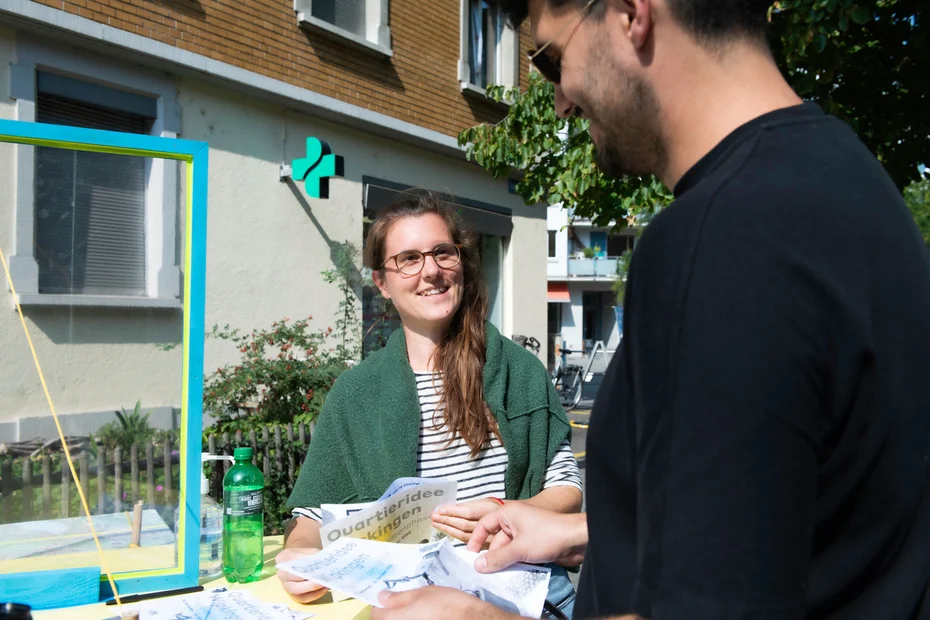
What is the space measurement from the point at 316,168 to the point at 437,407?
6.41 m

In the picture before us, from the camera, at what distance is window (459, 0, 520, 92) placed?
37.1ft

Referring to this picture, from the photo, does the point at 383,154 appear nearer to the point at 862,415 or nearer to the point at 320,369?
the point at 320,369

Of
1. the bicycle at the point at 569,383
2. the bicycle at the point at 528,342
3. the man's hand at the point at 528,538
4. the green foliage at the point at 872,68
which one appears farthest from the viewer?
the bicycle at the point at 569,383

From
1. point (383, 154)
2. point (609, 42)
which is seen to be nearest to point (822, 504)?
point (609, 42)

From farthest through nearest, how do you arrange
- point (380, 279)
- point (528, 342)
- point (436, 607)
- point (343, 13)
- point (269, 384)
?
1. point (528, 342)
2. point (343, 13)
3. point (269, 384)
4. point (380, 279)
5. point (436, 607)

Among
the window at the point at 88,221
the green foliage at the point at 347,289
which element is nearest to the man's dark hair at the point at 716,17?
the window at the point at 88,221

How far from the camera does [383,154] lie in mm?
10156

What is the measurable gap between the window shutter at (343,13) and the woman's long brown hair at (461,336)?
7374 millimetres

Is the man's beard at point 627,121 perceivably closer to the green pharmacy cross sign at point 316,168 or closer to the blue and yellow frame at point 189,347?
the blue and yellow frame at point 189,347

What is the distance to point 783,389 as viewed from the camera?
27.0 inches

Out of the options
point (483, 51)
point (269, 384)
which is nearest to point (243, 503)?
point (269, 384)

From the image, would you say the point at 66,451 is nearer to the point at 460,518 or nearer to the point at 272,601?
the point at 272,601

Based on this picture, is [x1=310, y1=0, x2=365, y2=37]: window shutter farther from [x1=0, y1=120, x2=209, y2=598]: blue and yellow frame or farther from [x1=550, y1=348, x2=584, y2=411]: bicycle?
[x1=0, y1=120, x2=209, y2=598]: blue and yellow frame

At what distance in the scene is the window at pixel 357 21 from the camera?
920 centimetres
